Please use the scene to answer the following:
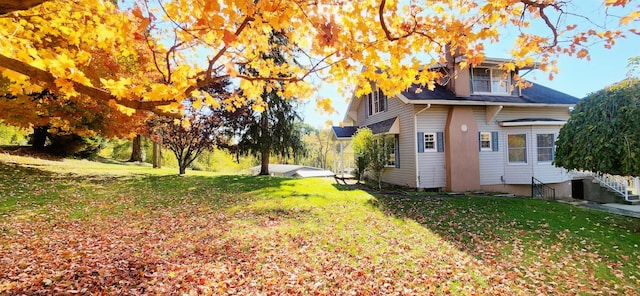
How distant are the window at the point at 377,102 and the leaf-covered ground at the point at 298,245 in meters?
7.23

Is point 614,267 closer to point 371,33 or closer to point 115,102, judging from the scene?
point 371,33

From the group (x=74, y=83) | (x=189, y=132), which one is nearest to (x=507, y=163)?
(x=189, y=132)

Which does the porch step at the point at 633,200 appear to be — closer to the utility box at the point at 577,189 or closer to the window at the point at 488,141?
the utility box at the point at 577,189

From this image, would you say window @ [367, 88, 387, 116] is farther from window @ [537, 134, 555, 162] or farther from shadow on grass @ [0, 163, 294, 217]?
window @ [537, 134, 555, 162]

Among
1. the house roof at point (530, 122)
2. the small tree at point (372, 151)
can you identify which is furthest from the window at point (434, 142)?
the house roof at point (530, 122)

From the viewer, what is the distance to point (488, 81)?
14570 mm

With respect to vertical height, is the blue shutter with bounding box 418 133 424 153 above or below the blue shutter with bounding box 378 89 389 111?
below

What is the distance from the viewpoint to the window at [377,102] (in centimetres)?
1608

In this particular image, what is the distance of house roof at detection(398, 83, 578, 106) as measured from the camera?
1279cm

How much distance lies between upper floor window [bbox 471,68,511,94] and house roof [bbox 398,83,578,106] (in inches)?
18.2

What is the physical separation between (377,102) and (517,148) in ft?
22.5

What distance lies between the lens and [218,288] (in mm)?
4016

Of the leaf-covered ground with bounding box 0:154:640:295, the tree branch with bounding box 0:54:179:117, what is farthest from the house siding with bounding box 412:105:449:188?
the tree branch with bounding box 0:54:179:117

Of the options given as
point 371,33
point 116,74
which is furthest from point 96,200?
point 371,33
